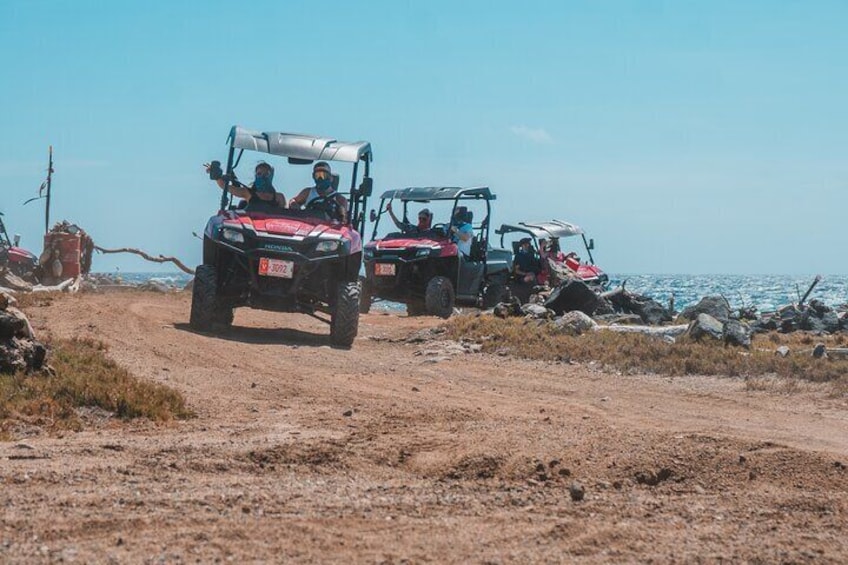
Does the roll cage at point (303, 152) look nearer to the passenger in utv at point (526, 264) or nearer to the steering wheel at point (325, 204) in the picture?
the steering wheel at point (325, 204)

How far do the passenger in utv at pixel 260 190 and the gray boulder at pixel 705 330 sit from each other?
18.1 feet

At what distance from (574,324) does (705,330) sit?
80.7 inches

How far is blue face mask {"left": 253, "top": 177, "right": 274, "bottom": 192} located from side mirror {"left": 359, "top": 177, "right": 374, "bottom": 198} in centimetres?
119

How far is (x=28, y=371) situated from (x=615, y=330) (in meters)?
9.78

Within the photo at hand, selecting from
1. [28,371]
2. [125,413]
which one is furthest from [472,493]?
[28,371]

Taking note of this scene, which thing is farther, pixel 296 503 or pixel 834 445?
pixel 834 445

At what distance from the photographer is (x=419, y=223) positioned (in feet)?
77.3

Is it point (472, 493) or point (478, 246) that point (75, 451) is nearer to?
point (472, 493)

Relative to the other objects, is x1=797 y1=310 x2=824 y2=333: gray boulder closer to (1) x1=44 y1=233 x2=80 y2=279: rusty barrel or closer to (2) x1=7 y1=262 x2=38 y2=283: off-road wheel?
(1) x1=44 y1=233 x2=80 y2=279: rusty barrel

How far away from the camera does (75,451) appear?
717 cm

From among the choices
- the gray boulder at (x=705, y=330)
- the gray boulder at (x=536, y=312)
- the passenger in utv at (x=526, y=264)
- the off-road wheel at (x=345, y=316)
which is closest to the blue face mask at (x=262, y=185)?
the off-road wheel at (x=345, y=316)

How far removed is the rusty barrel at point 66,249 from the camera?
99.5ft

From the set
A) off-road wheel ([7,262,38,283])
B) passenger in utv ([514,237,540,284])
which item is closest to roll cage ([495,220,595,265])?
passenger in utv ([514,237,540,284])

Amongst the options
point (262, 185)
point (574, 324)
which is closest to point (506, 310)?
point (574, 324)
